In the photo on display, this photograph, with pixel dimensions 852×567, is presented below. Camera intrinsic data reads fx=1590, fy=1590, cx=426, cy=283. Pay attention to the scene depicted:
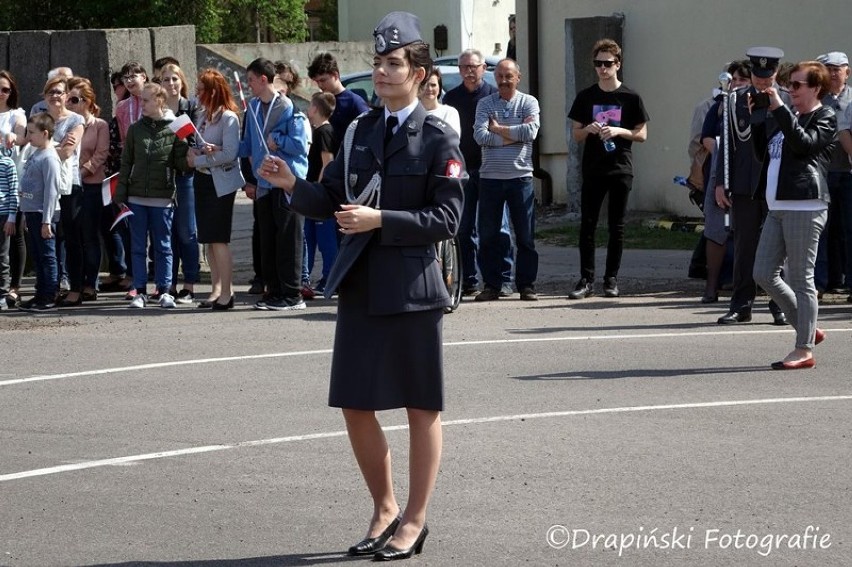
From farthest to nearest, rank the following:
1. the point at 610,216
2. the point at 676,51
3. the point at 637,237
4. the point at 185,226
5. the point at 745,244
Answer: the point at 676,51, the point at 637,237, the point at 610,216, the point at 185,226, the point at 745,244

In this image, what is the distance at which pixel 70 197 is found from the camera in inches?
567

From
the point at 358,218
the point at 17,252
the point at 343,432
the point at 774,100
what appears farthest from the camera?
the point at 17,252

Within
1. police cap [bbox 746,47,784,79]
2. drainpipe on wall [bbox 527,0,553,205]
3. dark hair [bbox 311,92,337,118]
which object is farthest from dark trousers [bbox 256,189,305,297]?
drainpipe on wall [bbox 527,0,553,205]

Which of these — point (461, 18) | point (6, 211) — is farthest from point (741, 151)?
point (461, 18)

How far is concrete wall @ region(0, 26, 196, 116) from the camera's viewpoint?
16.6m

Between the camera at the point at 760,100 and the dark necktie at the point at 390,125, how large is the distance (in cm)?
474

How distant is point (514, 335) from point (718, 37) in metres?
8.39

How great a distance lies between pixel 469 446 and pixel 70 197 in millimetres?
7238

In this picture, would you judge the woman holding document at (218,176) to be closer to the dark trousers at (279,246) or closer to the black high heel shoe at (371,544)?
the dark trousers at (279,246)

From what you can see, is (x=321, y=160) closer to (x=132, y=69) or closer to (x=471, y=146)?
(x=471, y=146)

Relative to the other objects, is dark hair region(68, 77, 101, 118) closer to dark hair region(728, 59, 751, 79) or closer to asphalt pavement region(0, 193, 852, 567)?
asphalt pavement region(0, 193, 852, 567)

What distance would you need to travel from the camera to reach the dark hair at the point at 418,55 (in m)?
6.20

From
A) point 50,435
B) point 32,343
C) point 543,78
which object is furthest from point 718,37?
point 50,435

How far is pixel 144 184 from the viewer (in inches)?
A: 551
